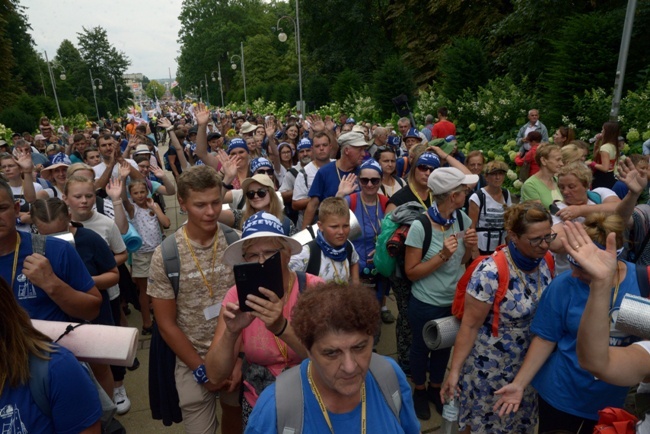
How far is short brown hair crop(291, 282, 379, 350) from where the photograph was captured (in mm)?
1582

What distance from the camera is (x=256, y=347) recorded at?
226 centimetres

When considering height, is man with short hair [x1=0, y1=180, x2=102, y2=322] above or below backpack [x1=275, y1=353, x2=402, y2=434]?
above

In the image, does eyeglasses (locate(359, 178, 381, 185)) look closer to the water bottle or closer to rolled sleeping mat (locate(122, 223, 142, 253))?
the water bottle

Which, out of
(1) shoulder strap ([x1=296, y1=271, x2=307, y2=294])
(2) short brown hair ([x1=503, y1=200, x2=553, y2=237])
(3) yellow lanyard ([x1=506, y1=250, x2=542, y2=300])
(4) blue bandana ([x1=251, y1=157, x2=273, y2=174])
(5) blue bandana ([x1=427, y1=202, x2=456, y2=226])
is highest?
(4) blue bandana ([x1=251, y1=157, x2=273, y2=174])

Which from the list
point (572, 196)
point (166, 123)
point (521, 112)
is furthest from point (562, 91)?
point (166, 123)

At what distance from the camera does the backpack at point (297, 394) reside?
160cm

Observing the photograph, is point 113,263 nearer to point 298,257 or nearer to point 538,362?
point 298,257

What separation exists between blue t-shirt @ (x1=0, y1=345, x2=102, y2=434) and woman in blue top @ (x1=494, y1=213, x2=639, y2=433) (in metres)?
2.15

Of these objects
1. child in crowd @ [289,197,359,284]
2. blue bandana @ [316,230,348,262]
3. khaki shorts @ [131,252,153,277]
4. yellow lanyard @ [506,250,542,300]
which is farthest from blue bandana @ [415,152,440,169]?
khaki shorts @ [131,252,153,277]

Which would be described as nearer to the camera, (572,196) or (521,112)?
(572,196)

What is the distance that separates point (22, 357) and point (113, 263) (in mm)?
1832

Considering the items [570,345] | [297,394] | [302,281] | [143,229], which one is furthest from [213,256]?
[143,229]

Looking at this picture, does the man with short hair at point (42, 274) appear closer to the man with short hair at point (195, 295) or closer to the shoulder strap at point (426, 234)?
the man with short hair at point (195, 295)

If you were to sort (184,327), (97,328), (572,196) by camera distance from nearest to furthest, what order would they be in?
(97,328), (184,327), (572,196)
